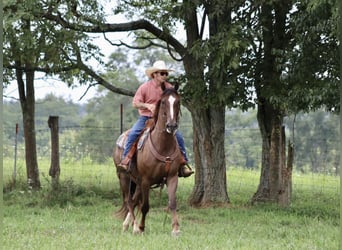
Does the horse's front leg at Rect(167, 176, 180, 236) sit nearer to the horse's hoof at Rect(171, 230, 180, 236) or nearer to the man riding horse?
the horse's hoof at Rect(171, 230, 180, 236)

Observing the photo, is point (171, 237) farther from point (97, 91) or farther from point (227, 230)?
point (97, 91)

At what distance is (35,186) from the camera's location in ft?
51.4

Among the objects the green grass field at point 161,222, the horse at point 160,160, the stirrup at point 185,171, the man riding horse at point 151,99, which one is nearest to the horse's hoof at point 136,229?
the horse at point 160,160

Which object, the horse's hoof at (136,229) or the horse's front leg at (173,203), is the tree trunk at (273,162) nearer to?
the horse's front leg at (173,203)

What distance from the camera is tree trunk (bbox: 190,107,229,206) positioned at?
46.0 feet

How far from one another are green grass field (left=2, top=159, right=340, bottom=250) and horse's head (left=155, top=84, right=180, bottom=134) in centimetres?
143

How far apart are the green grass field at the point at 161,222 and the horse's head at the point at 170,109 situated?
4.70ft

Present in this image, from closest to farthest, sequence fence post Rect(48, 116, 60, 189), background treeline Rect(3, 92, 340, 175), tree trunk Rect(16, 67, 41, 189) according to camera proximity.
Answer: fence post Rect(48, 116, 60, 189) → tree trunk Rect(16, 67, 41, 189) → background treeline Rect(3, 92, 340, 175)

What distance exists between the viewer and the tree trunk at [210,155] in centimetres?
1403

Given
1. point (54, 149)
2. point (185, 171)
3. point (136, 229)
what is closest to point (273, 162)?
point (185, 171)

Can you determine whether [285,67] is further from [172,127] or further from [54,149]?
[54,149]

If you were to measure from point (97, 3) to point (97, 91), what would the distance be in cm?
3503

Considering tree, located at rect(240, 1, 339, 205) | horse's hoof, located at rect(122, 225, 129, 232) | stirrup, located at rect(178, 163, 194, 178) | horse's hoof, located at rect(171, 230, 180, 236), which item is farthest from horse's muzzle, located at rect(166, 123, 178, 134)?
tree, located at rect(240, 1, 339, 205)

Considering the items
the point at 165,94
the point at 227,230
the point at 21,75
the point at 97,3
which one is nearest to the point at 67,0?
the point at 97,3
